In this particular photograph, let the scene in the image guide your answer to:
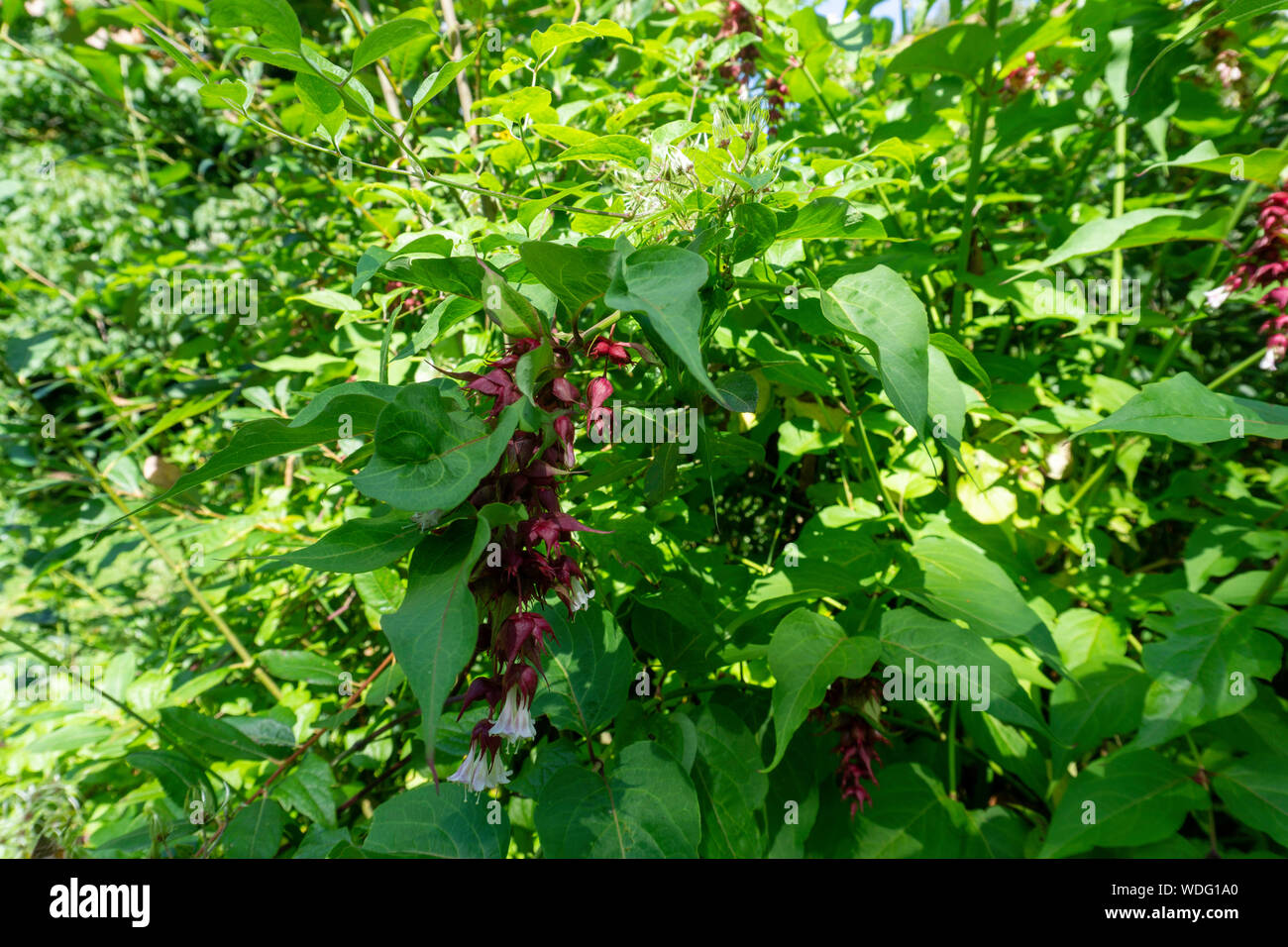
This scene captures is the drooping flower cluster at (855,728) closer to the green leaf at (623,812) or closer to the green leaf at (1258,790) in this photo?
the green leaf at (623,812)

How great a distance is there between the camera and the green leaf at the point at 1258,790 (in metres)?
0.82

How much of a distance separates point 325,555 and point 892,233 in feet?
3.62

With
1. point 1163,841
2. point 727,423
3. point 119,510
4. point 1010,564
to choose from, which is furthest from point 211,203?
point 1163,841

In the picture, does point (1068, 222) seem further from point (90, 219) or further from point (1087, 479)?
point (90, 219)

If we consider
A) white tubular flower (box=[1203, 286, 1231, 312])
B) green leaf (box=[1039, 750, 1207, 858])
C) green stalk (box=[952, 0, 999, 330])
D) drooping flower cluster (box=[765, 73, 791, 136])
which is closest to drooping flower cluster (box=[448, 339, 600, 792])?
green leaf (box=[1039, 750, 1207, 858])

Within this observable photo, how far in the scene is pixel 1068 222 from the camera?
1225mm

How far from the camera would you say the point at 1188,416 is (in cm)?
68

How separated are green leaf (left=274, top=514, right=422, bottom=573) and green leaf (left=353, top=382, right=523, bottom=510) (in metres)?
0.06

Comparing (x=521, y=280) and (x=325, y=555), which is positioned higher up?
(x=521, y=280)

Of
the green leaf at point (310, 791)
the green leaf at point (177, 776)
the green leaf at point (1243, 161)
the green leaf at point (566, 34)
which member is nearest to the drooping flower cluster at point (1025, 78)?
the green leaf at point (1243, 161)

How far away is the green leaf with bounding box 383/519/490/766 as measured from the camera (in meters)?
0.41

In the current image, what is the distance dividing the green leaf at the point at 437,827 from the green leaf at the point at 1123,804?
655mm

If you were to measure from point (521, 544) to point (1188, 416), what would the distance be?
0.64m

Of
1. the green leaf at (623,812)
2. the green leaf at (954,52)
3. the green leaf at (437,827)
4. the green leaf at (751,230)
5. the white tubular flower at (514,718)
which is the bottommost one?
the green leaf at (437,827)
